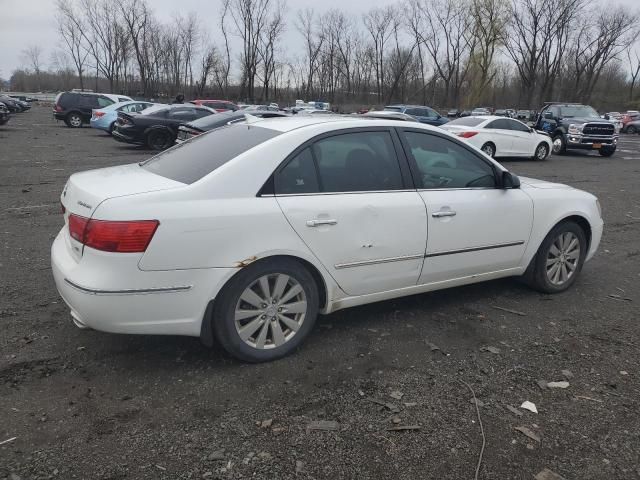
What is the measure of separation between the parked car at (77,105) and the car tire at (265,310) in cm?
2538

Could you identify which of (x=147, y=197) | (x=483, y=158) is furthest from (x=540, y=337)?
(x=147, y=197)

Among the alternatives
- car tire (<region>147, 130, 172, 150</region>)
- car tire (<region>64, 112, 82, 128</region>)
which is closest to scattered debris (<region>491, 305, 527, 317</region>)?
car tire (<region>147, 130, 172, 150</region>)

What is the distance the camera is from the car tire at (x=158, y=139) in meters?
16.6

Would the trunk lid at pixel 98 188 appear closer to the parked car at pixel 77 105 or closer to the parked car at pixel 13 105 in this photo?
the parked car at pixel 77 105

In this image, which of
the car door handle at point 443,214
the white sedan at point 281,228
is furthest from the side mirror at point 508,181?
the car door handle at point 443,214

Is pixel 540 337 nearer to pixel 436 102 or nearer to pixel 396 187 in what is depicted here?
pixel 396 187

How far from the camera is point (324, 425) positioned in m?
2.78

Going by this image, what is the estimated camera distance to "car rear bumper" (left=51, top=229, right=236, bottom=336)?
9.42 ft

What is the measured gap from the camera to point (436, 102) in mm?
68312

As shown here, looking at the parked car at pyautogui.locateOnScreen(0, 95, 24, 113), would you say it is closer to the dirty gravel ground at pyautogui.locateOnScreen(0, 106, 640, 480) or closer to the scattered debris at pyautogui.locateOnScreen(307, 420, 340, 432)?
the dirty gravel ground at pyautogui.locateOnScreen(0, 106, 640, 480)

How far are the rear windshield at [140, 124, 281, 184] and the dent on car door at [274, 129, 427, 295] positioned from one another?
37 centimetres

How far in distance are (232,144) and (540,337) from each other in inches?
105

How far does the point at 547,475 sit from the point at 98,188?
2.90 metres

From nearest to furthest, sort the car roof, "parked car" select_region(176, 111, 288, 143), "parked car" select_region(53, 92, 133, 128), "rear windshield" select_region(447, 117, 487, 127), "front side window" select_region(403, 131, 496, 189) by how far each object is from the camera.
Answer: the car roof
"front side window" select_region(403, 131, 496, 189)
"parked car" select_region(176, 111, 288, 143)
"rear windshield" select_region(447, 117, 487, 127)
"parked car" select_region(53, 92, 133, 128)
